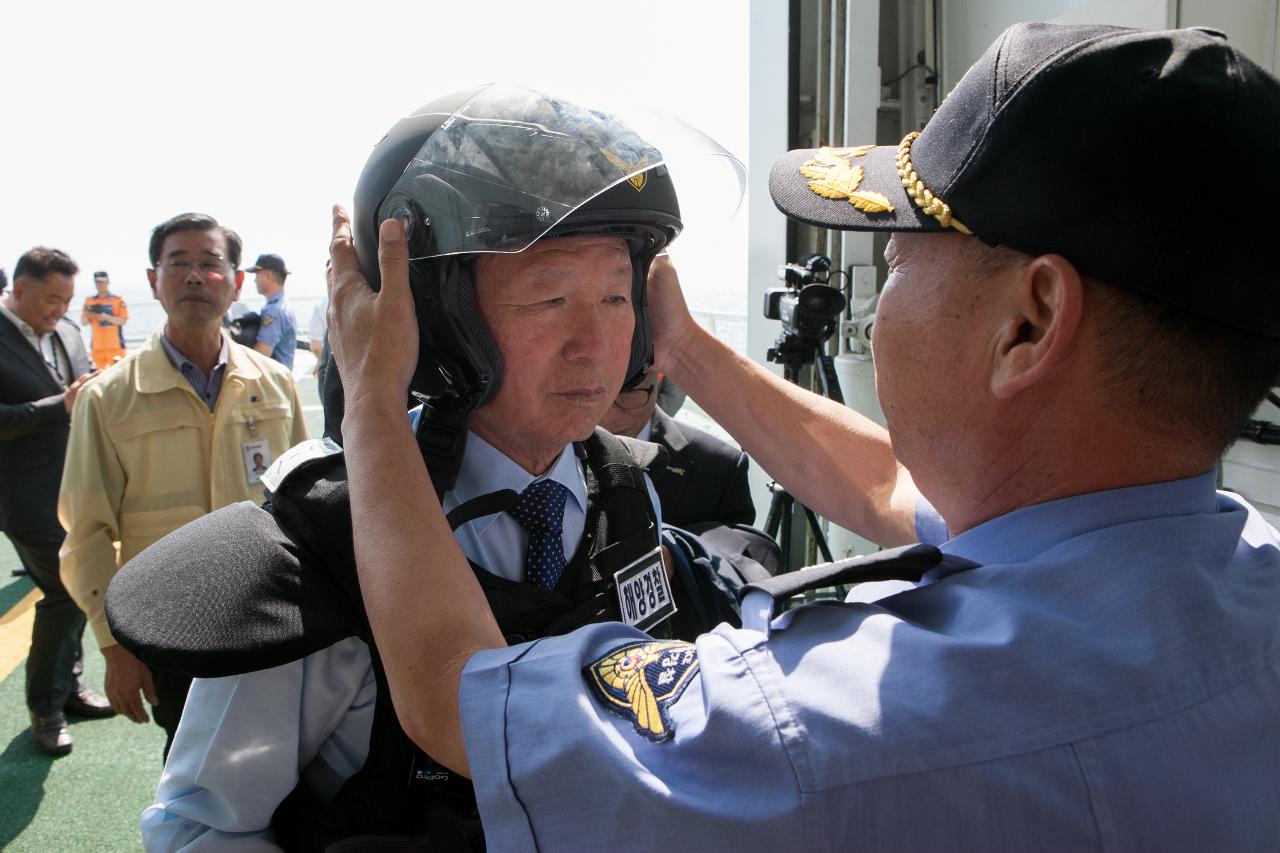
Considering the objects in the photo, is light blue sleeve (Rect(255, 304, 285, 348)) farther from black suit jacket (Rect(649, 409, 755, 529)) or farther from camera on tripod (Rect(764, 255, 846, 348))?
black suit jacket (Rect(649, 409, 755, 529))

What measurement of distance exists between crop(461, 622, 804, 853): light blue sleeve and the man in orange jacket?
43.3 ft

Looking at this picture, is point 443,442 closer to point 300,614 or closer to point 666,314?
point 300,614

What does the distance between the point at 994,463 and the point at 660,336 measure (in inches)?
34.4

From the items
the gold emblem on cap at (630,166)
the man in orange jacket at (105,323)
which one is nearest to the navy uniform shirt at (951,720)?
the gold emblem on cap at (630,166)

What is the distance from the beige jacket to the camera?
3043 millimetres

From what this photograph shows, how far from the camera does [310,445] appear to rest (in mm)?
1438

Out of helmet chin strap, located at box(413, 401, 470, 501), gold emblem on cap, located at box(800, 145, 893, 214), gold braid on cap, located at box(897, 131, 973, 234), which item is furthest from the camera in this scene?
helmet chin strap, located at box(413, 401, 470, 501)

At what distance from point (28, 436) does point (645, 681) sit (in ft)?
15.9

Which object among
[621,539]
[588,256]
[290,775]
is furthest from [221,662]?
[588,256]

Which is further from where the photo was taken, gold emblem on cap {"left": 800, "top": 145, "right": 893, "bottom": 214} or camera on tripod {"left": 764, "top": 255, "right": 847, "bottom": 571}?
camera on tripod {"left": 764, "top": 255, "right": 847, "bottom": 571}

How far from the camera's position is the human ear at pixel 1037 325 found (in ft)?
2.99

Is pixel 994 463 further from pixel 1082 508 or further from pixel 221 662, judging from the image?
pixel 221 662

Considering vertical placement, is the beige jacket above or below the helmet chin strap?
below

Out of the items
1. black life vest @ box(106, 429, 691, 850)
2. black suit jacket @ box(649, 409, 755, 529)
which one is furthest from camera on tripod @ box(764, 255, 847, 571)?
black life vest @ box(106, 429, 691, 850)
